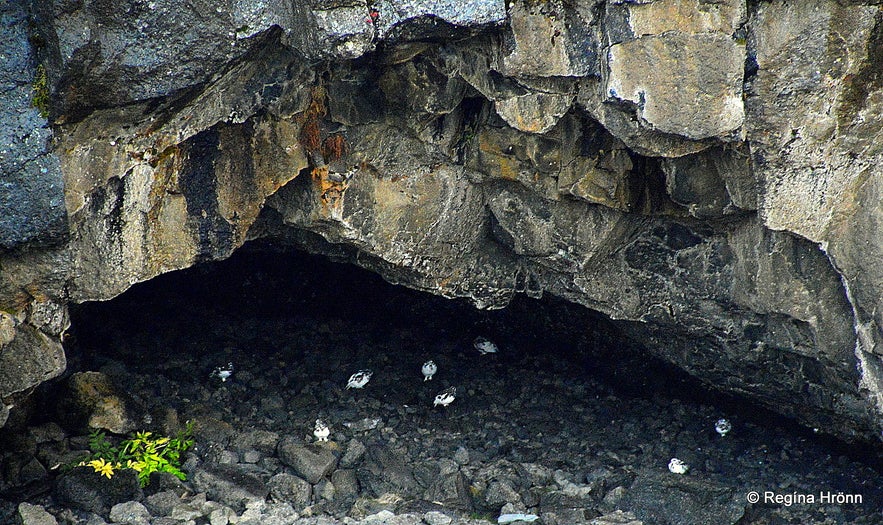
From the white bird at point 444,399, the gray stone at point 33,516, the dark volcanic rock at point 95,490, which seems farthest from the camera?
the white bird at point 444,399

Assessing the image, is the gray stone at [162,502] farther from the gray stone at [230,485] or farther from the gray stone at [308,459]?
the gray stone at [308,459]

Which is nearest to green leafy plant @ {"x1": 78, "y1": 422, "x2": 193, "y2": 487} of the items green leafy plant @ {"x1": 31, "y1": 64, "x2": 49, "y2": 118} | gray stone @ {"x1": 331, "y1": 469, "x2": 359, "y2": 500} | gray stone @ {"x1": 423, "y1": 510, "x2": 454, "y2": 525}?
gray stone @ {"x1": 331, "y1": 469, "x2": 359, "y2": 500}

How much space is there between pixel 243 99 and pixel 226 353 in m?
3.61

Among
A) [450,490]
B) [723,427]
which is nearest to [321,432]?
[450,490]

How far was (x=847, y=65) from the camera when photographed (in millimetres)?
4863

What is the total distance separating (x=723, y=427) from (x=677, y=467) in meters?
0.68

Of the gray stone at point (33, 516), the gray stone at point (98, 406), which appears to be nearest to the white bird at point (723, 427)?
the gray stone at point (98, 406)

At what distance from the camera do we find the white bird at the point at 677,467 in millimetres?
6945

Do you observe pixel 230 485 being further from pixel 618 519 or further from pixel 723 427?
pixel 723 427

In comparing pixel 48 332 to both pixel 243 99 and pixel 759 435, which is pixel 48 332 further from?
pixel 759 435

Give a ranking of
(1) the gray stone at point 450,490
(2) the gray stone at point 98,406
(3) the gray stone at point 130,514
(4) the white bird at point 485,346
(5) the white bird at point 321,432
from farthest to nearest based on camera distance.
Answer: (4) the white bird at point 485,346 → (5) the white bird at point 321,432 → (2) the gray stone at point 98,406 → (1) the gray stone at point 450,490 → (3) the gray stone at point 130,514

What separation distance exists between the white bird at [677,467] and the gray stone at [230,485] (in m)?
2.96

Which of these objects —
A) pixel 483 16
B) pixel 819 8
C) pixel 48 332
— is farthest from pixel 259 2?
pixel 819 8

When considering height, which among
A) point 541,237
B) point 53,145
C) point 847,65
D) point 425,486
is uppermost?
point 847,65
